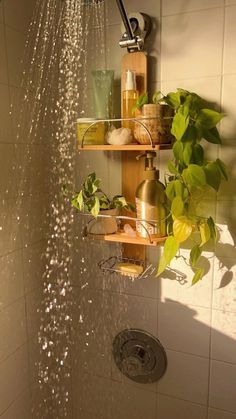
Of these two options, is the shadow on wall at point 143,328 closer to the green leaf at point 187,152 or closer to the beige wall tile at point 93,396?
the beige wall tile at point 93,396

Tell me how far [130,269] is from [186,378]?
417 millimetres

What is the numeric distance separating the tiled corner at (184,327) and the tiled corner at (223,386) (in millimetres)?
55

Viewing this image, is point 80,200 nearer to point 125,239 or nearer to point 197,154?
point 125,239

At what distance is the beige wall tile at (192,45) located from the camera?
918 mm

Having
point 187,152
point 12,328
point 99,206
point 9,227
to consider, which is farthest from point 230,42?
point 12,328

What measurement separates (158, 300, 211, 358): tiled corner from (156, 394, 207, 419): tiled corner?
192mm

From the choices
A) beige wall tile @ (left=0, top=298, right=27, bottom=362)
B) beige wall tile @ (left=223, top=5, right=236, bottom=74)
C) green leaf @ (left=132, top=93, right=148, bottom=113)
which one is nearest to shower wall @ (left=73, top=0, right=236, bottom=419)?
beige wall tile @ (left=223, top=5, right=236, bottom=74)

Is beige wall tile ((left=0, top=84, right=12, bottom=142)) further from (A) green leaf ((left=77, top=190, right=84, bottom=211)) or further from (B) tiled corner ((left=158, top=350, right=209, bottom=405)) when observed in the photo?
(B) tiled corner ((left=158, top=350, right=209, bottom=405))

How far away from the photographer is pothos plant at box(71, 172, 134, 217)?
3.19 feet

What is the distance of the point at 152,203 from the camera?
0.93m

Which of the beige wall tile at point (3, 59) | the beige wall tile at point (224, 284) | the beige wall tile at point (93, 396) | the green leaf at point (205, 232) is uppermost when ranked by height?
the beige wall tile at point (3, 59)

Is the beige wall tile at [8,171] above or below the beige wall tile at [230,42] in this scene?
below

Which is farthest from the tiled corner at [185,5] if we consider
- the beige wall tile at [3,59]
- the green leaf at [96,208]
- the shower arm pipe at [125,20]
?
the green leaf at [96,208]

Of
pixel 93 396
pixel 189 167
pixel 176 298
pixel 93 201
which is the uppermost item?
pixel 189 167
